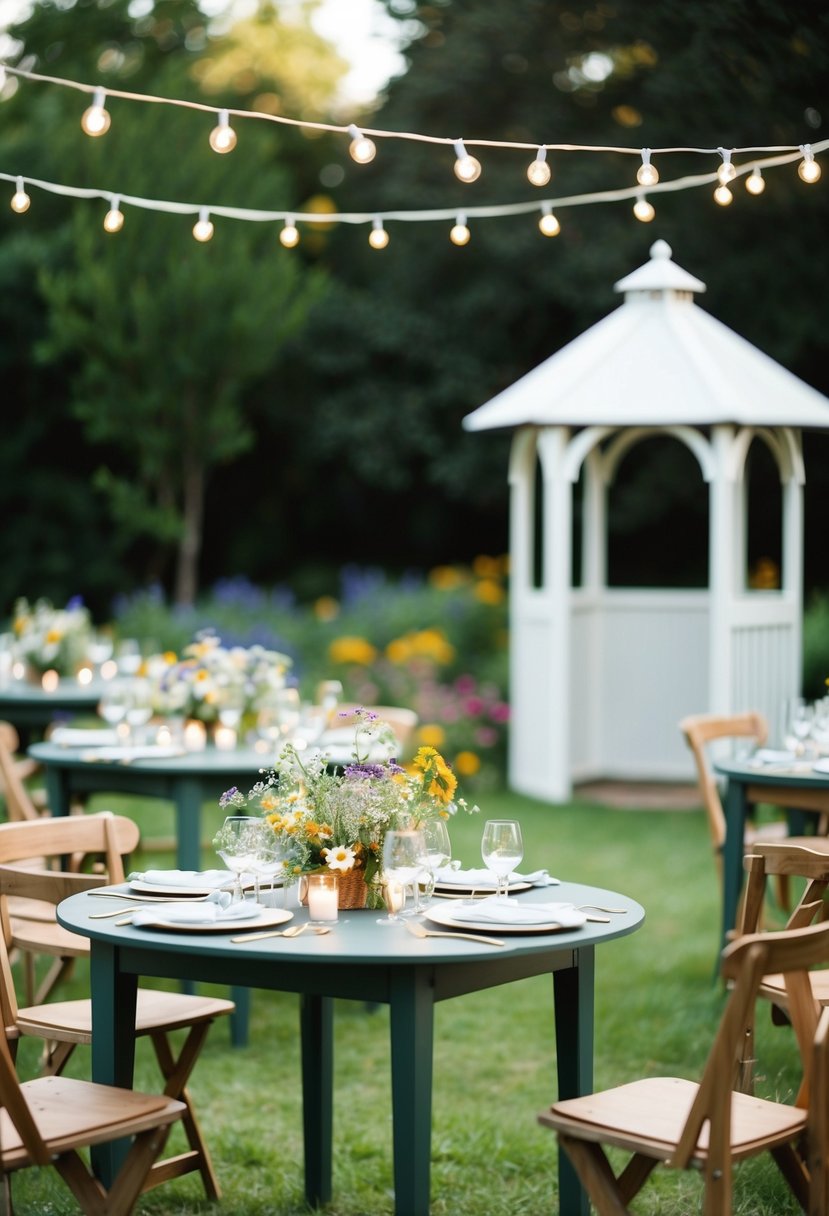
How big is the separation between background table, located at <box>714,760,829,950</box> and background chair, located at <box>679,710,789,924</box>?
0.10 m

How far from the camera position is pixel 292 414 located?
20453mm

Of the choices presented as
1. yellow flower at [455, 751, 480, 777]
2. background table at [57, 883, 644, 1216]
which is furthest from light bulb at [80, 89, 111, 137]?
yellow flower at [455, 751, 480, 777]

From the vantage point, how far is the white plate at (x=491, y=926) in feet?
12.4

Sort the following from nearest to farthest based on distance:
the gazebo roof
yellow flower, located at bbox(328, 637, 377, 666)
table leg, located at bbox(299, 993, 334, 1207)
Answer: table leg, located at bbox(299, 993, 334, 1207), the gazebo roof, yellow flower, located at bbox(328, 637, 377, 666)

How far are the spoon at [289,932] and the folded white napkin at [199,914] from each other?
0.28 feet

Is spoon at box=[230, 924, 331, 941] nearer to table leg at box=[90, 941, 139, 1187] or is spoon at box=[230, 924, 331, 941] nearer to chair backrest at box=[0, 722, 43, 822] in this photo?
table leg at box=[90, 941, 139, 1187]

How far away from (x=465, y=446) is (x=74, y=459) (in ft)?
15.4

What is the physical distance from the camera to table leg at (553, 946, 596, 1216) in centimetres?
411

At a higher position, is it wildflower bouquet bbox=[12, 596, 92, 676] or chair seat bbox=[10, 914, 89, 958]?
wildflower bouquet bbox=[12, 596, 92, 676]

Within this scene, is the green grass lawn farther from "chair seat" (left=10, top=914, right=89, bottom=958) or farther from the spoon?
the spoon

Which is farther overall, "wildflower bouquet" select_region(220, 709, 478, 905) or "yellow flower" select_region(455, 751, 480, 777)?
"yellow flower" select_region(455, 751, 480, 777)

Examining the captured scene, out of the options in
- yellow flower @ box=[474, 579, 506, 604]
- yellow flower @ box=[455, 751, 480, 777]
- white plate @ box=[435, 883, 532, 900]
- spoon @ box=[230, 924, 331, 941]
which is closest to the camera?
spoon @ box=[230, 924, 331, 941]

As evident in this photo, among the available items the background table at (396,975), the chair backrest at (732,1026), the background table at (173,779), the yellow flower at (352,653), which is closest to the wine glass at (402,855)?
the background table at (396,975)

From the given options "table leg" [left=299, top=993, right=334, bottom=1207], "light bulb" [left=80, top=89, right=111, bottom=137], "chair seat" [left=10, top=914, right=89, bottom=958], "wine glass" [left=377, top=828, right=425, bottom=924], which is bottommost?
"table leg" [left=299, top=993, right=334, bottom=1207]
